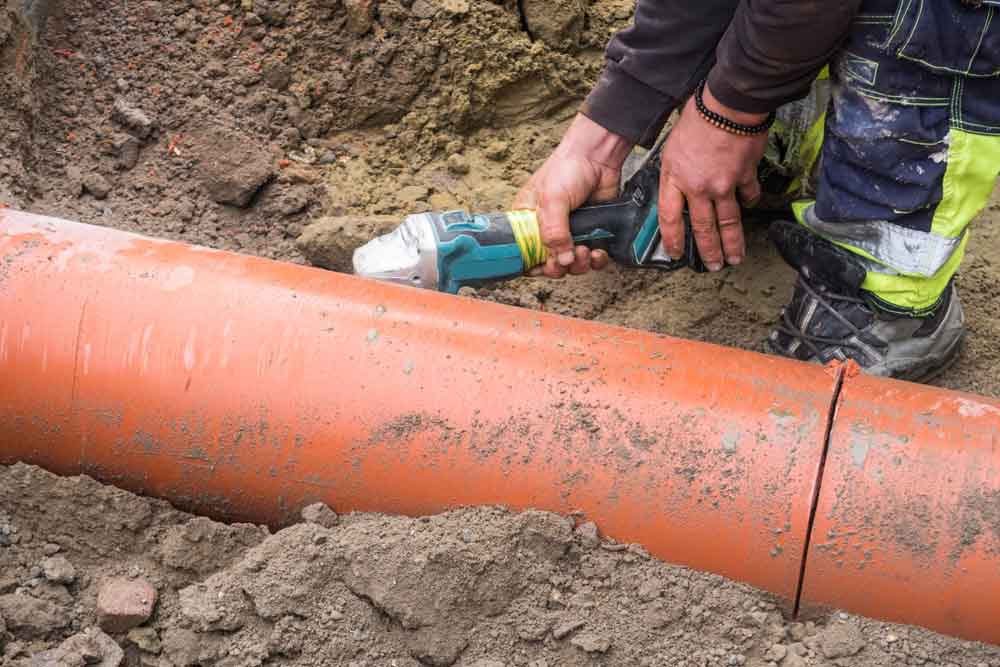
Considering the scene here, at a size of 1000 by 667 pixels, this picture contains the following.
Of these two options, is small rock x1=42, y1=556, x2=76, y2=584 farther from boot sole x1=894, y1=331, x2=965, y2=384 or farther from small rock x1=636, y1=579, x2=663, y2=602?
boot sole x1=894, y1=331, x2=965, y2=384

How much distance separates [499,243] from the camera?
6.93 ft

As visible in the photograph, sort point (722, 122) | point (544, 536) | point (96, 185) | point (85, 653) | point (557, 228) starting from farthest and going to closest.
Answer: point (96, 185) → point (557, 228) → point (722, 122) → point (544, 536) → point (85, 653)

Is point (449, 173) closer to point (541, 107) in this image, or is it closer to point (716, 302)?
point (541, 107)

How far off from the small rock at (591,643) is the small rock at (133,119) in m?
1.81

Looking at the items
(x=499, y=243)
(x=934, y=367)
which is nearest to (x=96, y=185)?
(x=499, y=243)

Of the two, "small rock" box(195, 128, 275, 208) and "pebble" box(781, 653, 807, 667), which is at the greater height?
"small rock" box(195, 128, 275, 208)

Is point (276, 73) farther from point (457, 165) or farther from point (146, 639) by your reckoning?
point (146, 639)

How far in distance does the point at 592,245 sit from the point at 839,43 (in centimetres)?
59

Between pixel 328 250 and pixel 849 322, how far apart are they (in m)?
1.09

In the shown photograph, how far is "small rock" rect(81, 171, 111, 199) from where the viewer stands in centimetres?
266

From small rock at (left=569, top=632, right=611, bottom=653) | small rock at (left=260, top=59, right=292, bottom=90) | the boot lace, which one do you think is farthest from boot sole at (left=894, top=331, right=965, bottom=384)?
small rock at (left=260, top=59, right=292, bottom=90)

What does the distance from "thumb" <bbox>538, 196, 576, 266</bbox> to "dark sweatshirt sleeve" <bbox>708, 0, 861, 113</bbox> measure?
1.16ft

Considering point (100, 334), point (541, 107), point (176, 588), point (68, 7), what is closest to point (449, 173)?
point (541, 107)

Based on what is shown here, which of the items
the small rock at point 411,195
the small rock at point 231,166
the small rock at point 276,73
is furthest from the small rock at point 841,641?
the small rock at point 276,73
